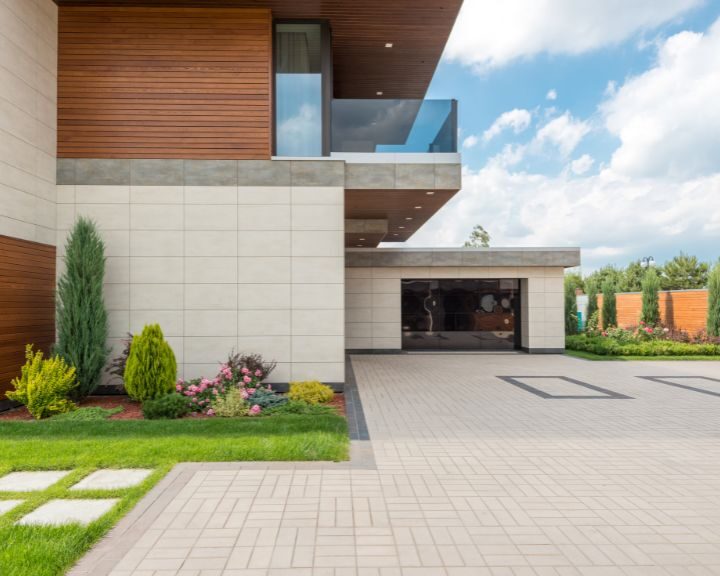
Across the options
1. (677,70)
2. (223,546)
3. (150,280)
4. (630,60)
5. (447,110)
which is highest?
(630,60)

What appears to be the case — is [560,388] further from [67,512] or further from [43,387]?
[43,387]

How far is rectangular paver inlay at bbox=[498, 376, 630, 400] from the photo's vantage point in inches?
395

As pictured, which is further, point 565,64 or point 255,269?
point 565,64

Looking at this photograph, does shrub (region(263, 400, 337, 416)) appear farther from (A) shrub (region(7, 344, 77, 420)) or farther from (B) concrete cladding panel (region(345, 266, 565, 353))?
(B) concrete cladding panel (region(345, 266, 565, 353))

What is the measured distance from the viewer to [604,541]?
12.8ft

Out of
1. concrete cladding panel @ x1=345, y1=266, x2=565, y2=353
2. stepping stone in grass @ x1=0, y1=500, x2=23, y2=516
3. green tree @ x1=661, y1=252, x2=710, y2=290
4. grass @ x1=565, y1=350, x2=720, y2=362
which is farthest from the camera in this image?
green tree @ x1=661, y1=252, x2=710, y2=290

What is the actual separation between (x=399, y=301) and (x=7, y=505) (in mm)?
15835

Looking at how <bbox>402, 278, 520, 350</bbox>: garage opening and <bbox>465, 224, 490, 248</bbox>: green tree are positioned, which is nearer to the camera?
<bbox>402, 278, 520, 350</bbox>: garage opening

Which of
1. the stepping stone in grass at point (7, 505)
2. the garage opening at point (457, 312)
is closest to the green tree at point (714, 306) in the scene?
the garage opening at point (457, 312)

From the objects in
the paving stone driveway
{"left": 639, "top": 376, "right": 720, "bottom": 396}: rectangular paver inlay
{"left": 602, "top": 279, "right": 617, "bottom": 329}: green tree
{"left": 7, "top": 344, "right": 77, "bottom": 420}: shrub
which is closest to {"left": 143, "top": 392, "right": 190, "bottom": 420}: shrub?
{"left": 7, "top": 344, "right": 77, "bottom": 420}: shrub

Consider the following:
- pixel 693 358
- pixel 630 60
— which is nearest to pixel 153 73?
pixel 693 358

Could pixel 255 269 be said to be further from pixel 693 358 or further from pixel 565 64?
pixel 565 64

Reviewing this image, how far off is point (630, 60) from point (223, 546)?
47.1 metres

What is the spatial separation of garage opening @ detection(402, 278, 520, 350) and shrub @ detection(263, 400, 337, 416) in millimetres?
11776
